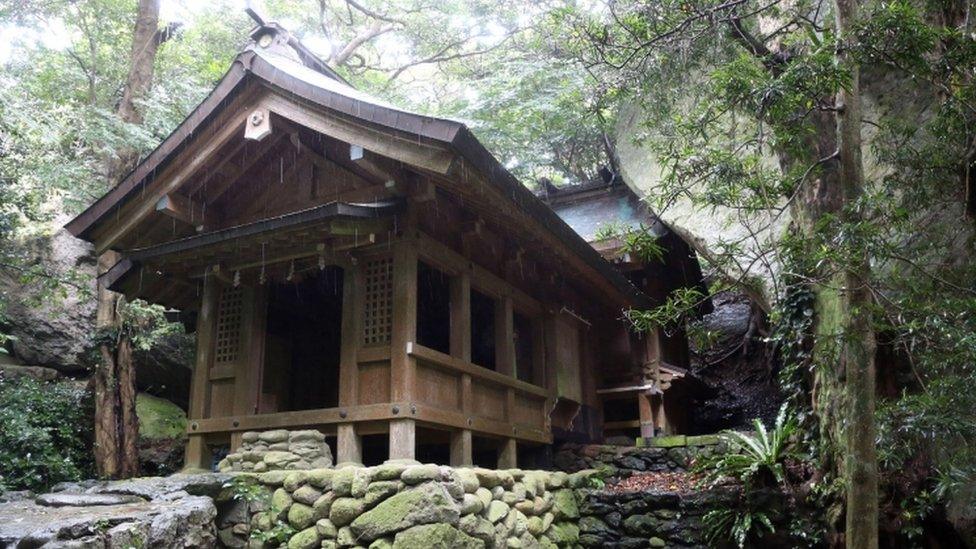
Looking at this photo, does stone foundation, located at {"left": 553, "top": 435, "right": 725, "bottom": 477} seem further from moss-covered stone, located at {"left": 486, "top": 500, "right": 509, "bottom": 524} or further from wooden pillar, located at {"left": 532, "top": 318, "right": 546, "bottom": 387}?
moss-covered stone, located at {"left": 486, "top": 500, "right": 509, "bottom": 524}

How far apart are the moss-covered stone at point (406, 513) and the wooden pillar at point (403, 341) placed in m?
0.98

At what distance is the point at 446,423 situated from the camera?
7152mm

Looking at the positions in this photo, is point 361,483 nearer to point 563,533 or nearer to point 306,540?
point 306,540

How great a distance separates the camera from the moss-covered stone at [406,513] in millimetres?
5336

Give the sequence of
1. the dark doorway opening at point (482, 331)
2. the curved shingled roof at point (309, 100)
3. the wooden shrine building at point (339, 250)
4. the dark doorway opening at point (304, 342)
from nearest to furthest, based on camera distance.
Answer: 1. the curved shingled roof at point (309, 100)
2. the wooden shrine building at point (339, 250)
3. the dark doorway opening at point (304, 342)
4. the dark doorway opening at point (482, 331)

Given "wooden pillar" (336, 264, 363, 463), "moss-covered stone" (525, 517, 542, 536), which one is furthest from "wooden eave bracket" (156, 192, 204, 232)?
"moss-covered stone" (525, 517, 542, 536)

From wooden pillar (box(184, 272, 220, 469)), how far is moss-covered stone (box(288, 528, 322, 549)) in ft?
8.43

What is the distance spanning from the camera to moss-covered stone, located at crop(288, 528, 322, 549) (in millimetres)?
5613

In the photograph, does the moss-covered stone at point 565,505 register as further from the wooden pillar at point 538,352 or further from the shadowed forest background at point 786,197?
the wooden pillar at point 538,352

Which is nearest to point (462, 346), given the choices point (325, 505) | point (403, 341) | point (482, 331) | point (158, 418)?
point (403, 341)

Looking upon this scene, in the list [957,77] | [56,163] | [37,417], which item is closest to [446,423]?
[957,77]

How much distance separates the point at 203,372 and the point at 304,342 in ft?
7.80

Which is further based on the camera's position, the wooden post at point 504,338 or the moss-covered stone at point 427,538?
the wooden post at point 504,338

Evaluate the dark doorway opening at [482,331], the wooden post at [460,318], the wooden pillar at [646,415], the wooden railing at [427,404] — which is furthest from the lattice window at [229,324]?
the wooden pillar at [646,415]
